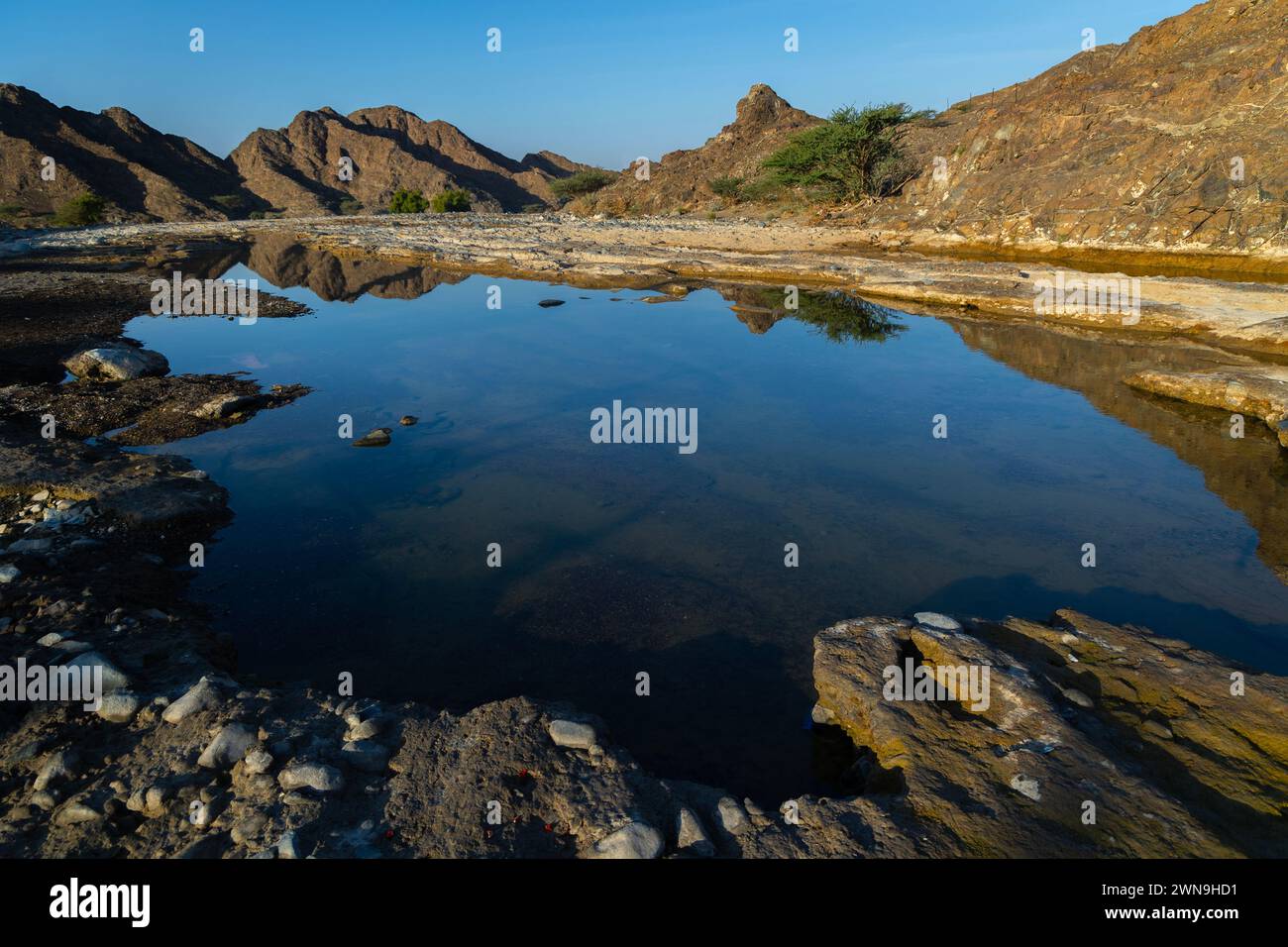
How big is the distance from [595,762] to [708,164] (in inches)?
2552

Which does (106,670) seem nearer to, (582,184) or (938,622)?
(938,622)

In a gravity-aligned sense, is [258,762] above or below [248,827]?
above

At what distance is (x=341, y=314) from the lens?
812 inches

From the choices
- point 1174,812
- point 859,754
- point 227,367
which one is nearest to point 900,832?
→ point 859,754

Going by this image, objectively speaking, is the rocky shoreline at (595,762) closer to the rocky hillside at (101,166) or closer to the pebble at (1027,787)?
the pebble at (1027,787)

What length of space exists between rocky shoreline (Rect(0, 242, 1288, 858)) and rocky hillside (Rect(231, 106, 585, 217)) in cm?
9481

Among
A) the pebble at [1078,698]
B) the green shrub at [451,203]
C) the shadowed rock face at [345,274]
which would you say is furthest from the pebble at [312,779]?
the green shrub at [451,203]

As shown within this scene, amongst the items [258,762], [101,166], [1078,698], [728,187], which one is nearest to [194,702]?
[258,762]

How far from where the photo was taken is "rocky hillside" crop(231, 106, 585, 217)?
94.5 metres

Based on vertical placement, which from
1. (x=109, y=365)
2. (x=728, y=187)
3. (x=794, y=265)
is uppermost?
(x=728, y=187)

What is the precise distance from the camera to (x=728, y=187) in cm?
5016

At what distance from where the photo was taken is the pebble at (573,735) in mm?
4090

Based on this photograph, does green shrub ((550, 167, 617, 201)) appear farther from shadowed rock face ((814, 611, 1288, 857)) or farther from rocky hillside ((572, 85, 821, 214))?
shadowed rock face ((814, 611, 1288, 857))

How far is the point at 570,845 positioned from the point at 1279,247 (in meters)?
25.9
